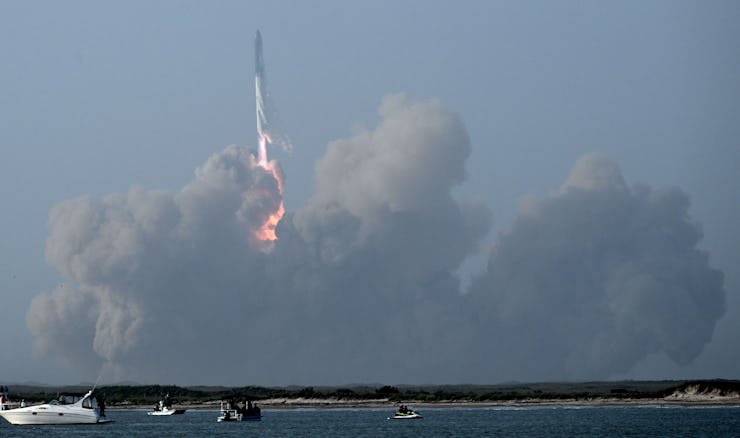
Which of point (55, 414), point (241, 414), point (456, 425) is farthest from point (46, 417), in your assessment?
point (456, 425)

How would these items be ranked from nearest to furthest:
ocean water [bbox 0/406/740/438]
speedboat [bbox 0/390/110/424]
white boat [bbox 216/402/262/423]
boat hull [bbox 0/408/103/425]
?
ocean water [bbox 0/406/740/438], boat hull [bbox 0/408/103/425], speedboat [bbox 0/390/110/424], white boat [bbox 216/402/262/423]

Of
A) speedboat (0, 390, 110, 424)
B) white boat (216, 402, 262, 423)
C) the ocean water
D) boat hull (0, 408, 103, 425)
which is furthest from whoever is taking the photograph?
white boat (216, 402, 262, 423)

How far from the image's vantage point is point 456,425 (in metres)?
151

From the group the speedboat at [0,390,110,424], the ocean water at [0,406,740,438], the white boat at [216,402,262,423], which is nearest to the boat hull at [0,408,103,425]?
the speedboat at [0,390,110,424]

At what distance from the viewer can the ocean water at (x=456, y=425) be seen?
132750mm

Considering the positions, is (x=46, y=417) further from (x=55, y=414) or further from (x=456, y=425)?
(x=456, y=425)

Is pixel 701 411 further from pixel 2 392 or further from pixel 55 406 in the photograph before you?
pixel 2 392

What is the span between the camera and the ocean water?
436ft

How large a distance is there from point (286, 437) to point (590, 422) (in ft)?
128

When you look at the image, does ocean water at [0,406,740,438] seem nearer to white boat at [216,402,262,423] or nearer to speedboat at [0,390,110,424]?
speedboat at [0,390,110,424]

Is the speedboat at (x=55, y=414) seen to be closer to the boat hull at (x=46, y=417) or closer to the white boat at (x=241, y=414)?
the boat hull at (x=46, y=417)

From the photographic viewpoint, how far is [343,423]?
159875mm

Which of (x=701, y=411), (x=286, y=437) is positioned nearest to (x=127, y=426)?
(x=286, y=437)

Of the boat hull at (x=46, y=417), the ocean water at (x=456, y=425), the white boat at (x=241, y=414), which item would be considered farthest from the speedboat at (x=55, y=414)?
the white boat at (x=241, y=414)
